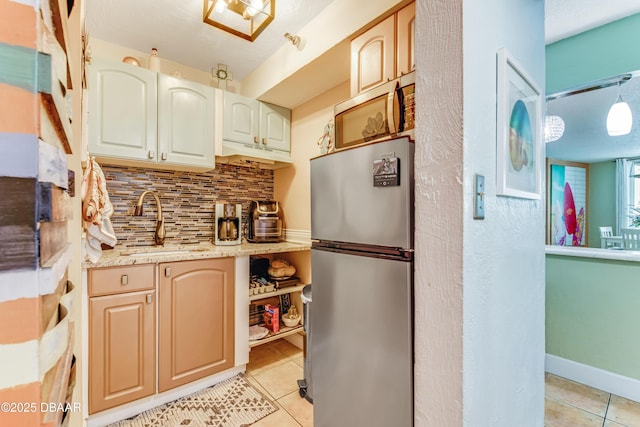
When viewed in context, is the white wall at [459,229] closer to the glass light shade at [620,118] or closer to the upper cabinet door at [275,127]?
the glass light shade at [620,118]

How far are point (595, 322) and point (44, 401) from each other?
279 centimetres

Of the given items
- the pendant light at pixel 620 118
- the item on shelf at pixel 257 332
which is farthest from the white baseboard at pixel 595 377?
the item on shelf at pixel 257 332

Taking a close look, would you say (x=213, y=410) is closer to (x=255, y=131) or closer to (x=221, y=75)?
(x=255, y=131)

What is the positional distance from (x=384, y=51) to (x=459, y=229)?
3.80 feet

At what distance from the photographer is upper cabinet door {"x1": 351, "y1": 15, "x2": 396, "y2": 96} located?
150 cm

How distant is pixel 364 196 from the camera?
1.16 m

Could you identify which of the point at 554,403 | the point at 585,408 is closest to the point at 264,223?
the point at 554,403

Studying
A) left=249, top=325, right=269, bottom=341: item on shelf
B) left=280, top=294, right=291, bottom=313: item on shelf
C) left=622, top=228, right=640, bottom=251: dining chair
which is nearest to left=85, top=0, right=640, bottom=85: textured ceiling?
left=622, top=228, right=640, bottom=251: dining chair

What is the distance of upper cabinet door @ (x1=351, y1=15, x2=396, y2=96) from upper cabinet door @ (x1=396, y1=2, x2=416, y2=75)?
0.04m

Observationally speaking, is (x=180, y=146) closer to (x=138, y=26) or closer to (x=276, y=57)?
(x=138, y=26)

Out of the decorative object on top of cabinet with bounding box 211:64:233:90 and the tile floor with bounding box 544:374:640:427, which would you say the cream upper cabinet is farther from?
the tile floor with bounding box 544:374:640:427

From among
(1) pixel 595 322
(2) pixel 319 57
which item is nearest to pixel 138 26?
(2) pixel 319 57

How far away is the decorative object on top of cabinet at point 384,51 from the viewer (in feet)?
4.67

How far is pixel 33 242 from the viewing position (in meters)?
0.20
